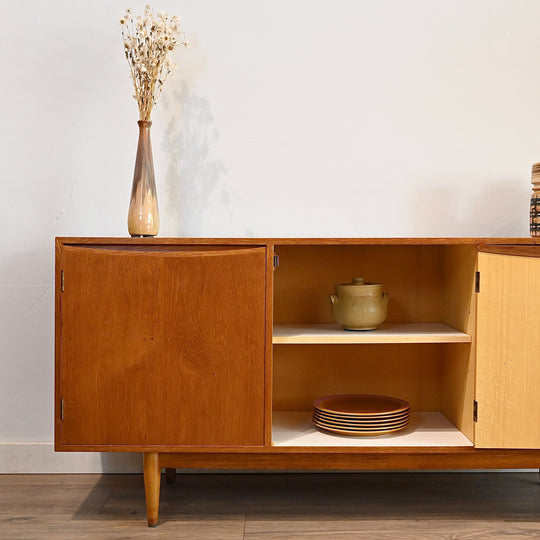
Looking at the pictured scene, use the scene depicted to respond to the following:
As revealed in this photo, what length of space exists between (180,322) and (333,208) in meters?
0.74

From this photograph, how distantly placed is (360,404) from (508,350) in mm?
505

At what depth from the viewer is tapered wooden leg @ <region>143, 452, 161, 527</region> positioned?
1825 millimetres

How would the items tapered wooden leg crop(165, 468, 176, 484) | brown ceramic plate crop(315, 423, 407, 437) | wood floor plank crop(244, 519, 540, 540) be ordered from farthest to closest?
tapered wooden leg crop(165, 468, 176, 484) < brown ceramic plate crop(315, 423, 407, 437) < wood floor plank crop(244, 519, 540, 540)

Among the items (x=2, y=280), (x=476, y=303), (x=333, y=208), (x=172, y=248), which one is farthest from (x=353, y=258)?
(x=2, y=280)

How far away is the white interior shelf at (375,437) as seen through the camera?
1849mm

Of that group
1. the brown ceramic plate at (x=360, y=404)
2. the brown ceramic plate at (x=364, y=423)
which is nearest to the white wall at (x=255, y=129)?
the brown ceramic plate at (x=360, y=404)

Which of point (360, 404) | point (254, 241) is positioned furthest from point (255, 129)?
point (360, 404)

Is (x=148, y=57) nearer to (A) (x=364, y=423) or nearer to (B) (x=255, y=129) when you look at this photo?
(B) (x=255, y=129)

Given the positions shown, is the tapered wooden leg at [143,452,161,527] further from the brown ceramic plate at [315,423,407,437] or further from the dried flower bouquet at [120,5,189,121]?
the dried flower bouquet at [120,5,189,121]

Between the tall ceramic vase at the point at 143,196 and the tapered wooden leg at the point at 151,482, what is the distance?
616 millimetres

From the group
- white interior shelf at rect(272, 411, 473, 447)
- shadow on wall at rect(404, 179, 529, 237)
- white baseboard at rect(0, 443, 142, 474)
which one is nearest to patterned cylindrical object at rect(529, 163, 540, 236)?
shadow on wall at rect(404, 179, 529, 237)

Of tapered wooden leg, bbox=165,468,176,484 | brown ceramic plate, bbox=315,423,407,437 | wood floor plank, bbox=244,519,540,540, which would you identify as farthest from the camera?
tapered wooden leg, bbox=165,468,176,484

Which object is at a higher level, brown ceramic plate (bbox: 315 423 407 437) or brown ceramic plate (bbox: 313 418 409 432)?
brown ceramic plate (bbox: 313 418 409 432)

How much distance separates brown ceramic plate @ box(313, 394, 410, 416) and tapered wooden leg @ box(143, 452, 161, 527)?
0.49 meters
